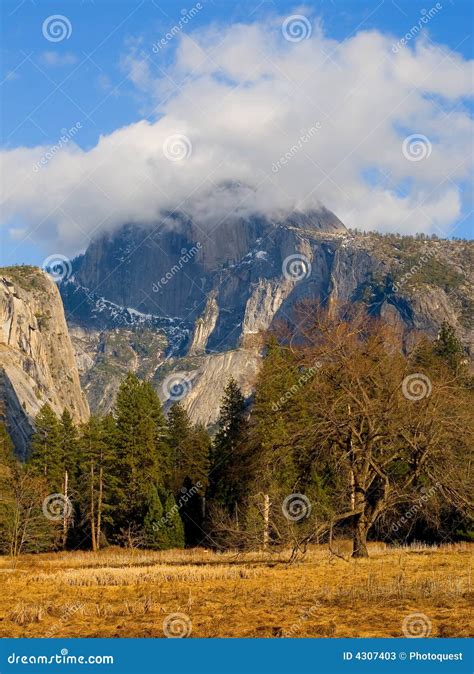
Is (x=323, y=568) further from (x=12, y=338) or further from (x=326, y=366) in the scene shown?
(x=12, y=338)

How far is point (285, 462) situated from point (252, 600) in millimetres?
13391

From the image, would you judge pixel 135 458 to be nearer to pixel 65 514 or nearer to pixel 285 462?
pixel 65 514

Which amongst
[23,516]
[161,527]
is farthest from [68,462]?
[161,527]

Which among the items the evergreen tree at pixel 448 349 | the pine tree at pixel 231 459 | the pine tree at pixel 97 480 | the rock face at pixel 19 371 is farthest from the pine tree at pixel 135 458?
the rock face at pixel 19 371

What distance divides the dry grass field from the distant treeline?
3272 mm

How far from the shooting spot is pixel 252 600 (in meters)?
18.0

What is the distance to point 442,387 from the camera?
28.1 m

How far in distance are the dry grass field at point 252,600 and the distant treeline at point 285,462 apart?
3272 millimetres

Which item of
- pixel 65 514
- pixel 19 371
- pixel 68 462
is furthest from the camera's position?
pixel 19 371

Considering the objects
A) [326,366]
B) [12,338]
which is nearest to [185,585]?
[326,366]

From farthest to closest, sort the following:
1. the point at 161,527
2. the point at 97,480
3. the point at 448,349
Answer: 1. the point at 448,349
2. the point at 97,480
3. the point at 161,527

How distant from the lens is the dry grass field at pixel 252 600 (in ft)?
47.5

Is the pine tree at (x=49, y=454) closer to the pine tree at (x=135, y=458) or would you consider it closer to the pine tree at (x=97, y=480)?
the pine tree at (x=97, y=480)

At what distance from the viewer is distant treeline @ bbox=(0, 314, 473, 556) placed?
27.9 m
